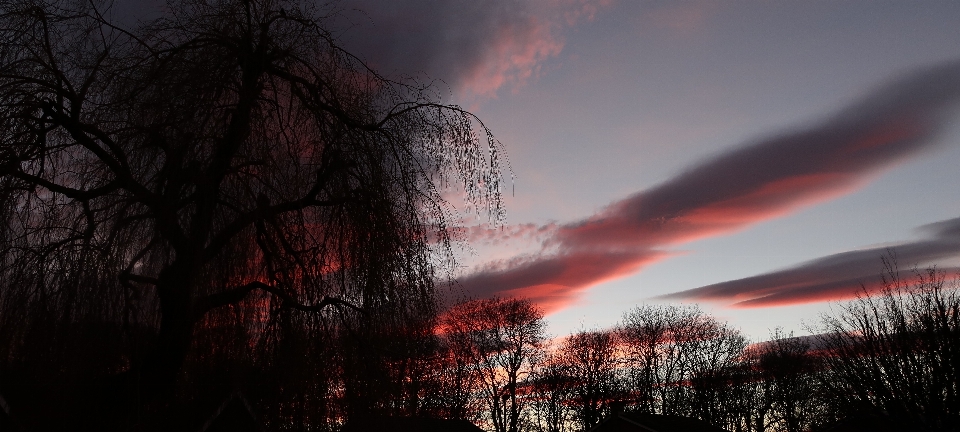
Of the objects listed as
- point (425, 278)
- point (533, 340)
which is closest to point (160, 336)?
point (425, 278)

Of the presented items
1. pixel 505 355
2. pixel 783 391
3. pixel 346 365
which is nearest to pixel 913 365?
pixel 346 365

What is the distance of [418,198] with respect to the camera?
6.78 meters

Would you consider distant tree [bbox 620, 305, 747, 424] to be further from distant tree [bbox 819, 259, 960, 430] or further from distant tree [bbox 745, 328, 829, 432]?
distant tree [bbox 819, 259, 960, 430]

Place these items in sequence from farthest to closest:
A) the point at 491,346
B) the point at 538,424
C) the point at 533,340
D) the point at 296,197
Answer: the point at 538,424, the point at 533,340, the point at 491,346, the point at 296,197

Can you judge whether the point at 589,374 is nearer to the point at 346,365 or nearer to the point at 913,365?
the point at 913,365

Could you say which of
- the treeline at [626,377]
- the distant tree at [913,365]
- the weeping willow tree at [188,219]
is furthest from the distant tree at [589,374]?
the weeping willow tree at [188,219]

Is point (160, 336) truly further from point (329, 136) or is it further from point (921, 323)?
point (921, 323)

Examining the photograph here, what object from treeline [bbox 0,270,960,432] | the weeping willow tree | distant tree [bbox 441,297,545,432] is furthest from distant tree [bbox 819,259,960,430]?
distant tree [bbox 441,297,545,432]

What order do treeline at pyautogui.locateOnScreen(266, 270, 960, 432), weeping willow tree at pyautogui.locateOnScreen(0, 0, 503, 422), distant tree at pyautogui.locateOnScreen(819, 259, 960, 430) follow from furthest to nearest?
treeline at pyautogui.locateOnScreen(266, 270, 960, 432)
distant tree at pyautogui.locateOnScreen(819, 259, 960, 430)
weeping willow tree at pyautogui.locateOnScreen(0, 0, 503, 422)

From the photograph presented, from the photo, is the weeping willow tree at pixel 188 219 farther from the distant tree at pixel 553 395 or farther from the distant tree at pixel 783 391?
the distant tree at pixel 783 391

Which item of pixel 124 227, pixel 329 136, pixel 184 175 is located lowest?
pixel 124 227

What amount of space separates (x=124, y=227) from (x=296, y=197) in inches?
56.6

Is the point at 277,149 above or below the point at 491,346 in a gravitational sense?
above

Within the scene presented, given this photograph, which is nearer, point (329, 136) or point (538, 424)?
point (329, 136)
